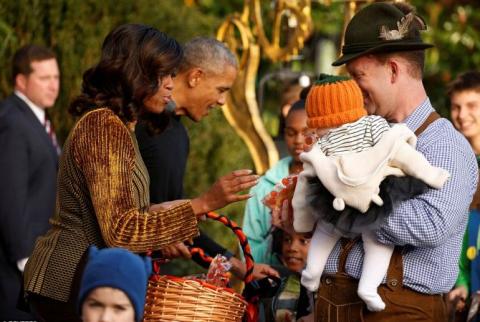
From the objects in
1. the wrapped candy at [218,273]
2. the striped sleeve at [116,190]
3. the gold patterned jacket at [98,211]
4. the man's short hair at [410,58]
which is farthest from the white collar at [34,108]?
the man's short hair at [410,58]

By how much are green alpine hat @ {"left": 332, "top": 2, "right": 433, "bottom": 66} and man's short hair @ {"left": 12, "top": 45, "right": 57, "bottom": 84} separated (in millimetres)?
4032

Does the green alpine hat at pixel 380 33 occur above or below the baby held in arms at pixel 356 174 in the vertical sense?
above

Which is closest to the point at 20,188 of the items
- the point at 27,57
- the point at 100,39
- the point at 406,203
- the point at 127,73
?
the point at 27,57

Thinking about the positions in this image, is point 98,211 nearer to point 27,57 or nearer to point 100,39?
point 27,57

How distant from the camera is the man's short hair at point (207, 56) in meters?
7.25

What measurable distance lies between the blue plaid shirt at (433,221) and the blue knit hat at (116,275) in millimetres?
870

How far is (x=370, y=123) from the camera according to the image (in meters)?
5.02

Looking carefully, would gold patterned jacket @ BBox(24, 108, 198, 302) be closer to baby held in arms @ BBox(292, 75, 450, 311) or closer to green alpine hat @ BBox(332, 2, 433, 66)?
baby held in arms @ BBox(292, 75, 450, 311)

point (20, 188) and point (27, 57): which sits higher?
point (27, 57)

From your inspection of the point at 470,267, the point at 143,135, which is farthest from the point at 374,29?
the point at 470,267

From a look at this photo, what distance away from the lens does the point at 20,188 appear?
870cm

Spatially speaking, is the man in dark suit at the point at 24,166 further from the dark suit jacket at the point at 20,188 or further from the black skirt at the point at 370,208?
the black skirt at the point at 370,208

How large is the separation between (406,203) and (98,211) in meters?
1.20

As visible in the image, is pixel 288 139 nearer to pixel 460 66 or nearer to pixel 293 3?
pixel 293 3
